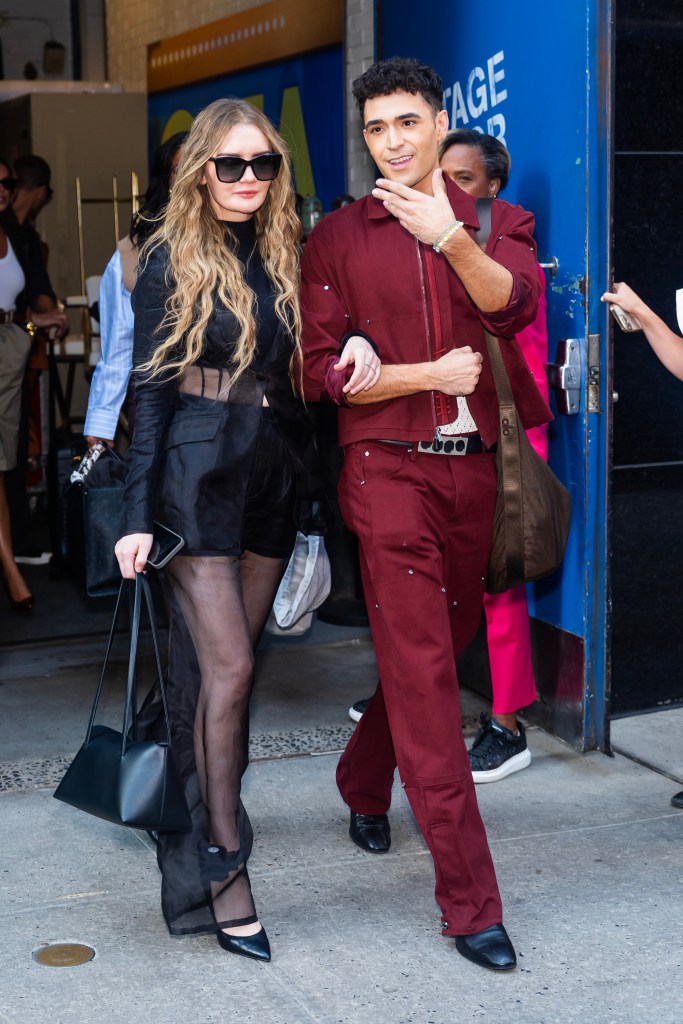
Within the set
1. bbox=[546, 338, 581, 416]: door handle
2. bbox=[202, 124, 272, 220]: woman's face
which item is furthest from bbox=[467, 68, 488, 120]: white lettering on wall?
bbox=[202, 124, 272, 220]: woman's face

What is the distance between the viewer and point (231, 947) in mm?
3270

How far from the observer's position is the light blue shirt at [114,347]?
186 inches

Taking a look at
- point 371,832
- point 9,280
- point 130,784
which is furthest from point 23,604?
point 130,784

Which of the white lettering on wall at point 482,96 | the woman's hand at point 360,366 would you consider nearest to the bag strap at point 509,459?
the woman's hand at point 360,366

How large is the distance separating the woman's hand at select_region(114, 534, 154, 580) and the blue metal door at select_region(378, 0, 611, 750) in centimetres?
182

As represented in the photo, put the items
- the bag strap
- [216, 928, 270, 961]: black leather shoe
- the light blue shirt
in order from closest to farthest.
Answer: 1. [216, 928, 270, 961]: black leather shoe
2. the bag strap
3. the light blue shirt

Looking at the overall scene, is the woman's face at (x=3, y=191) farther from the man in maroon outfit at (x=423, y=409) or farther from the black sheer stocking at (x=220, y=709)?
the black sheer stocking at (x=220, y=709)

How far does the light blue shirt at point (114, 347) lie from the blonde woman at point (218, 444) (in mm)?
1500

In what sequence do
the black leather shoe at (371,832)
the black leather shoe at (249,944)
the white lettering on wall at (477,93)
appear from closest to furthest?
the black leather shoe at (249,944) → the black leather shoe at (371,832) → the white lettering on wall at (477,93)

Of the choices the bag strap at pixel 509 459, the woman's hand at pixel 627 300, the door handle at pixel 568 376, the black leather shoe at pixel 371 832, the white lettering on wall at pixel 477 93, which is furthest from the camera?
the white lettering on wall at pixel 477 93

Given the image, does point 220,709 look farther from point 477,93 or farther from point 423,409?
point 477,93

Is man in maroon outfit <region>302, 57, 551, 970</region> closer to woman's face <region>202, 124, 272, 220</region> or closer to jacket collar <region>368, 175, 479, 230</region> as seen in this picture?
jacket collar <region>368, 175, 479, 230</region>

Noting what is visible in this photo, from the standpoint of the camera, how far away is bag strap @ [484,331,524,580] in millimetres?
3447

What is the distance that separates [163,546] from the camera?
322cm
